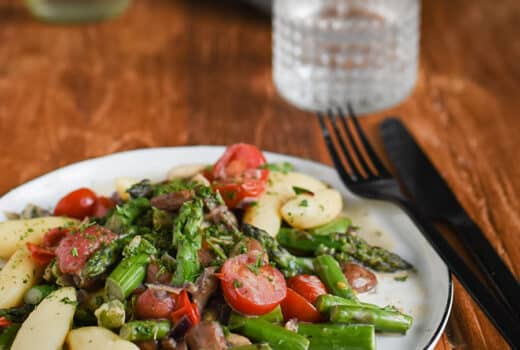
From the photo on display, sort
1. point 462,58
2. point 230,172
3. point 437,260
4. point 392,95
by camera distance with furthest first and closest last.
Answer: point 462,58
point 392,95
point 230,172
point 437,260

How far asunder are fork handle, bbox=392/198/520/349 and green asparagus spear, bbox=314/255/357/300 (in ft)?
1.01

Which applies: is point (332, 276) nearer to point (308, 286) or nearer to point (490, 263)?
point (308, 286)

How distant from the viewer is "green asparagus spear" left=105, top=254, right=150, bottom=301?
1920mm

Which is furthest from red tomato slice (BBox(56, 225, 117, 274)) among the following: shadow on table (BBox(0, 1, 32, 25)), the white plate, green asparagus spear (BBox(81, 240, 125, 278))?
shadow on table (BBox(0, 1, 32, 25))

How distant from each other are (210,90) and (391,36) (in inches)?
33.9

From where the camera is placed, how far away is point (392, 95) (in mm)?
3441

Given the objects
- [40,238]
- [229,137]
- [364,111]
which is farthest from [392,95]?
[40,238]

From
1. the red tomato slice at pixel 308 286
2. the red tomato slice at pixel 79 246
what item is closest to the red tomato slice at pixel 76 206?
the red tomato slice at pixel 79 246

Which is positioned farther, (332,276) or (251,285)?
(332,276)

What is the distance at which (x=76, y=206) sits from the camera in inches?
92.9

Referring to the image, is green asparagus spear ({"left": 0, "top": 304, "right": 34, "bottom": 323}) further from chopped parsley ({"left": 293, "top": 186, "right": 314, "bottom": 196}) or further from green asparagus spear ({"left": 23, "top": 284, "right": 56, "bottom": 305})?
chopped parsley ({"left": 293, "top": 186, "right": 314, "bottom": 196})

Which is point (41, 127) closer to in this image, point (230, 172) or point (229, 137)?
point (229, 137)

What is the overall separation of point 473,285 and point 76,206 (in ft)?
3.91

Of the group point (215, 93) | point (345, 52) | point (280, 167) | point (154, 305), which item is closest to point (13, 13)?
point (215, 93)
